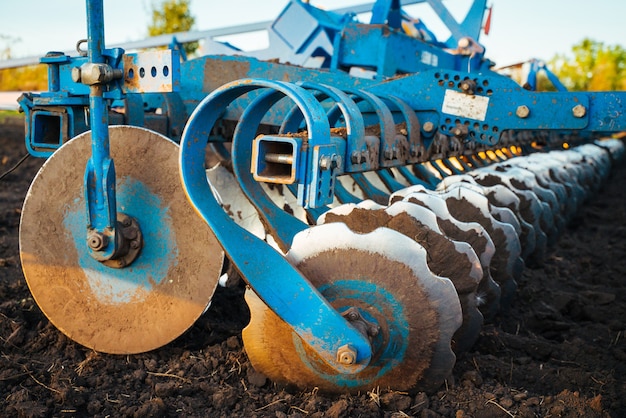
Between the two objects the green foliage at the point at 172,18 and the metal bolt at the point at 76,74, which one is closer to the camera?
the metal bolt at the point at 76,74

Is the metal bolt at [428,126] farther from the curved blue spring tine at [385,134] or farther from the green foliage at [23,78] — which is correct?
the green foliage at [23,78]

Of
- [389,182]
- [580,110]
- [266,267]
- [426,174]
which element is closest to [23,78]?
[426,174]

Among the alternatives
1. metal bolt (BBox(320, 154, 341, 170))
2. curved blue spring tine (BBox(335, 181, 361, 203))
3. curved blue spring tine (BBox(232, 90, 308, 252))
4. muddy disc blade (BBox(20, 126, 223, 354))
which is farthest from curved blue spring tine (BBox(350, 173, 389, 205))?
metal bolt (BBox(320, 154, 341, 170))

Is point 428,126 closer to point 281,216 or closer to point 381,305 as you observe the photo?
point 281,216

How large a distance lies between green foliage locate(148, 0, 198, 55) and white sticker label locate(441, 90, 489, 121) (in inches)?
665

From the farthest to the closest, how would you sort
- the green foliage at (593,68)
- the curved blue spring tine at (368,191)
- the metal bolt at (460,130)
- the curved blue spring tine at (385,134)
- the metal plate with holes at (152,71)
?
the green foliage at (593,68), the curved blue spring tine at (368,191), the metal bolt at (460,130), the curved blue spring tine at (385,134), the metal plate with holes at (152,71)

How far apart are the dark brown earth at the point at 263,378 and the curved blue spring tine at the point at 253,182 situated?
0.50 m

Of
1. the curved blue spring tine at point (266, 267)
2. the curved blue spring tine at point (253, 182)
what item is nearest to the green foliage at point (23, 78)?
the curved blue spring tine at point (253, 182)

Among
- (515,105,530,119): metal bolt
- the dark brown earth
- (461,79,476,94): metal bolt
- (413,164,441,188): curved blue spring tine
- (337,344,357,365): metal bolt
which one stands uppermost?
(461,79,476,94): metal bolt

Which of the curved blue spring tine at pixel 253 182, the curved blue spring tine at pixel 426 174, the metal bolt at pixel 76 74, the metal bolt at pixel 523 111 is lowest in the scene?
the curved blue spring tine at pixel 426 174

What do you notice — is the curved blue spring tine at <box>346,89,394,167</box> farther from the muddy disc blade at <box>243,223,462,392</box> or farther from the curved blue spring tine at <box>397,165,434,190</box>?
the curved blue spring tine at <box>397,165,434,190</box>

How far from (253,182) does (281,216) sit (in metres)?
0.18

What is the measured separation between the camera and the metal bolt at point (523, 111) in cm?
326

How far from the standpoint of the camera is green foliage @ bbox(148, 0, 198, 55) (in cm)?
1931
